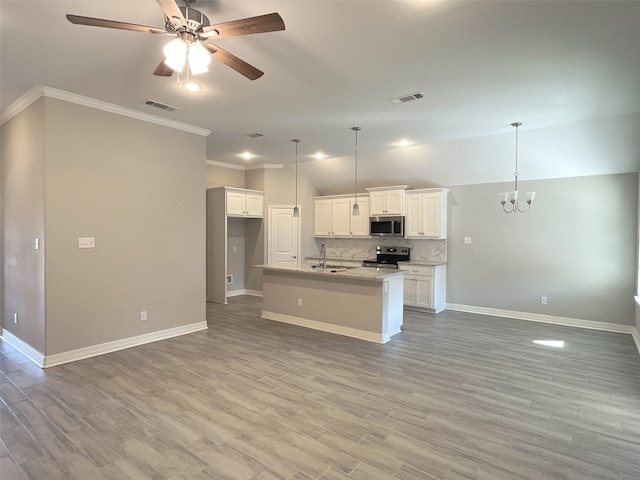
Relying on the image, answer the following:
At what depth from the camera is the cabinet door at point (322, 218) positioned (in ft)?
27.0

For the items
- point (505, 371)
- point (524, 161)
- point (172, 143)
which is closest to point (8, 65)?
point (172, 143)

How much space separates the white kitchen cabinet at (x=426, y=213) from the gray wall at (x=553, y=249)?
281 millimetres

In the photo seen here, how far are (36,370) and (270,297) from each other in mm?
3128

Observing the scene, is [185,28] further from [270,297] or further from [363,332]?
[270,297]

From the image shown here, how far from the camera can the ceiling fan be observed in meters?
2.03

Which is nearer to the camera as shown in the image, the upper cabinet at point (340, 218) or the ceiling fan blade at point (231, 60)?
the ceiling fan blade at point (231, 60)

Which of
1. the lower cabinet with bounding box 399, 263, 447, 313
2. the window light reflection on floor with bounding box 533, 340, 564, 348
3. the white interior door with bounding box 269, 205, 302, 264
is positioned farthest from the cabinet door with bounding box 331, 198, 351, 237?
the window light reflection on floor with bounding box 533, 340, 564, 348

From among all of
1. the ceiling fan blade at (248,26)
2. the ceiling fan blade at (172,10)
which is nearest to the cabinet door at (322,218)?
the ceiling fan blade at (248,26)

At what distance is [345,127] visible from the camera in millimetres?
5094

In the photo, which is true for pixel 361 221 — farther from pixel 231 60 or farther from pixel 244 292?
pixel 231 60

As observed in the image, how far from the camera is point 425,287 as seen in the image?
6578 mm

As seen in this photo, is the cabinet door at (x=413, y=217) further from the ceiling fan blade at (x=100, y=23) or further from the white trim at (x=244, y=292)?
the ceiling fan blade at (x=100, y=23)

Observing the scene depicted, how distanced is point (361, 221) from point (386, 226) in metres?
0.71

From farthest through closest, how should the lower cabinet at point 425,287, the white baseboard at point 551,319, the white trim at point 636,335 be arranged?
the lower cabinet at point 425,287
the white baseboard at point 551,319
the white trim at point 636,335
